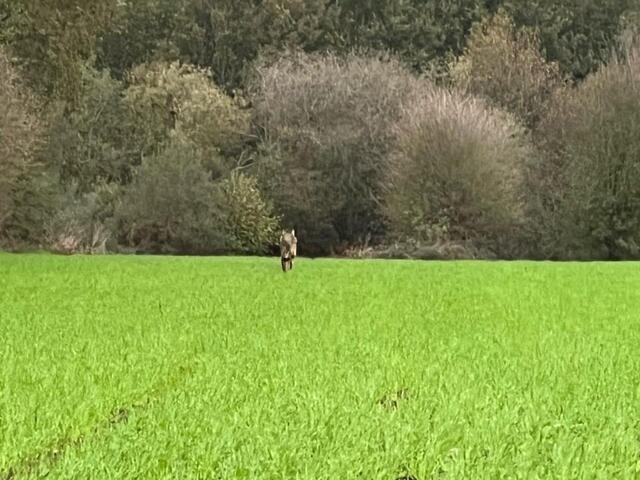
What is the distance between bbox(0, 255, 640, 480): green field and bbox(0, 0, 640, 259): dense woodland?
18.7 metres

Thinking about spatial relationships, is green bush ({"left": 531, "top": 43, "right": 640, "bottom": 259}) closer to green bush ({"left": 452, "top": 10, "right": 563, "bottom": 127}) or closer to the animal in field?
green bush ({"left": 452, "top": 10, "right": 563, "bottom": 127})

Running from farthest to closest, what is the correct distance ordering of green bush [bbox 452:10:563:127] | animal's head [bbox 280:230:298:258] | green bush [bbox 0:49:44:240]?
1. green bush [bbox 452:10:563:127]
2. green bush [bbox 0:49:44:240]
3. animal's head [bbox 280:230:298:258]

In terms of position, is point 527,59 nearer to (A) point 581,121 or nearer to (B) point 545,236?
(A) point 581,121

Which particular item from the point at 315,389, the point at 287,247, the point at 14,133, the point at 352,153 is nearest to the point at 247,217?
the point at 352,153

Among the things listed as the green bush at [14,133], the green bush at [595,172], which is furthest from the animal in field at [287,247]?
the green bush at [595,172]

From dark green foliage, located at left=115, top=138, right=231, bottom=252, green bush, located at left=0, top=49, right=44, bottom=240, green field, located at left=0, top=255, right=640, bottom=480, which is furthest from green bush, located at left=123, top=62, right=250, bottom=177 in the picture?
green field, located at left=0, top=255, right=640, bottom=480

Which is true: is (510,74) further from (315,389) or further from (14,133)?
(315,389)

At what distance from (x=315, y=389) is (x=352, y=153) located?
103 feet

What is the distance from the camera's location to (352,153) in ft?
118

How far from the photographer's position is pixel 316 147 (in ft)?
119

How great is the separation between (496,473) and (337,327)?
5226 millimetres

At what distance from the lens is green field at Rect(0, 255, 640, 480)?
3.51 m

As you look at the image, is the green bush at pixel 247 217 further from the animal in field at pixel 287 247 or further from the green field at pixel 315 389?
the green field at pixel 315 389

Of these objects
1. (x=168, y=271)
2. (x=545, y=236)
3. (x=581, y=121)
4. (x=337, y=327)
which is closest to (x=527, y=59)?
(x=581, y=121)
